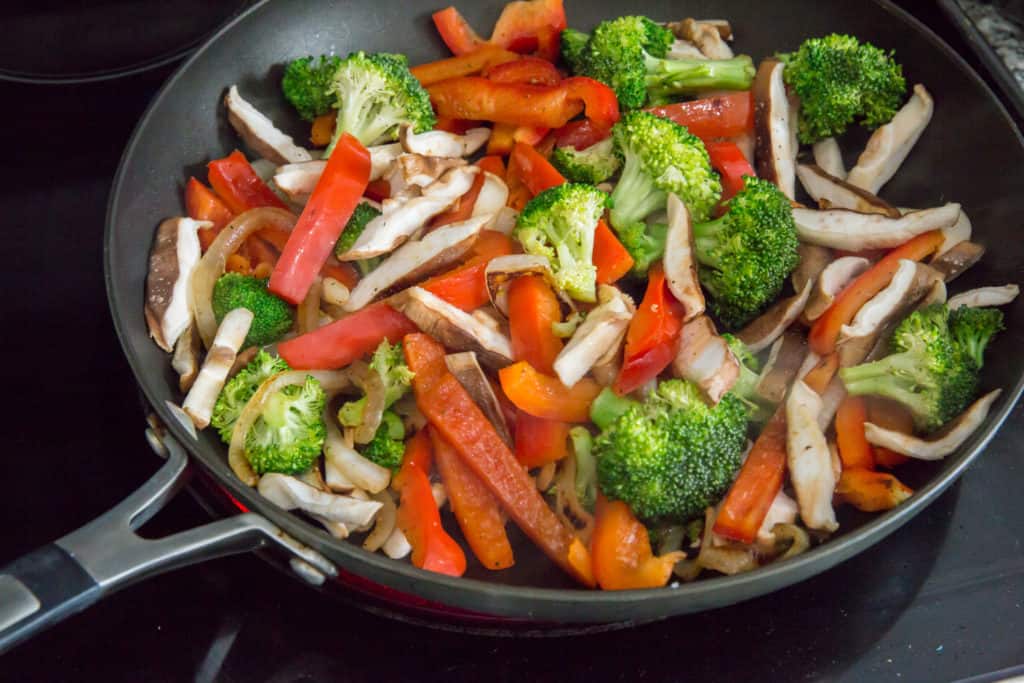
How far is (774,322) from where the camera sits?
162 centimetres

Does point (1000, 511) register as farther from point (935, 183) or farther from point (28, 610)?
point (28, 610)

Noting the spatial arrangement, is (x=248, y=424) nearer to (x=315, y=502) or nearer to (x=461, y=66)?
(x=315, y=502)

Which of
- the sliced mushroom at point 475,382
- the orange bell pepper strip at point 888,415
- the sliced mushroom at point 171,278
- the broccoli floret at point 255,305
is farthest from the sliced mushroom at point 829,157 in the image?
the sliced mushroom at point 171,278

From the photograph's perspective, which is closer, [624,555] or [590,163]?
[624,555]

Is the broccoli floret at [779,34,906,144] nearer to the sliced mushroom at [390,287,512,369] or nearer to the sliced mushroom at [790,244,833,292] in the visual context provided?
the sliced mushroom at [790,244,833,292]

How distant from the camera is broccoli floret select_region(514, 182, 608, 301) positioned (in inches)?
62.2

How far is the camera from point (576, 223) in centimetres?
159

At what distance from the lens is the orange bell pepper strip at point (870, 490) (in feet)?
4.65

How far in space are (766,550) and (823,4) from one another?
1.25 meters

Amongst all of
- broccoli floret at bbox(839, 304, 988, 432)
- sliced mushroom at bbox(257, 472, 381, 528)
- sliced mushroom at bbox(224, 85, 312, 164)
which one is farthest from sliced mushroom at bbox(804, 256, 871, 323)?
sliced mushroom at bbox(224, 85, 312, 164)

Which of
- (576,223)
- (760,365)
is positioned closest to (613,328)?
(576,223)

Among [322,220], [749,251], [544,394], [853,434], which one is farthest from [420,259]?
[853,434]

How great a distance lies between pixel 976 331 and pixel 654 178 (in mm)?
586

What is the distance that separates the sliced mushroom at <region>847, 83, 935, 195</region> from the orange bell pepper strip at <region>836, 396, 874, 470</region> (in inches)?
20.4
